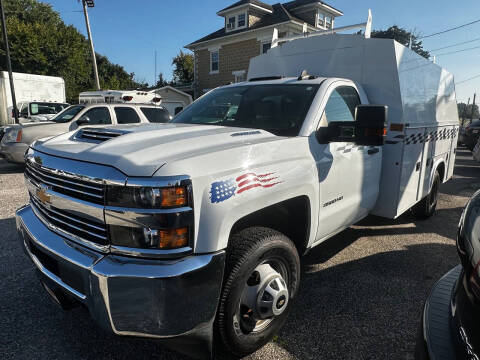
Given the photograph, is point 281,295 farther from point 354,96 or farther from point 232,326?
point 354,96

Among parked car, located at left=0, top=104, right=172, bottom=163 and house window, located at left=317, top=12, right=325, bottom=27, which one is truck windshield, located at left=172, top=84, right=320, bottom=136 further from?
house window, located at left=317, top=12, right=325, bottom=27

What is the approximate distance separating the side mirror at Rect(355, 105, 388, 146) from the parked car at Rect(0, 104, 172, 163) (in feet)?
22.2

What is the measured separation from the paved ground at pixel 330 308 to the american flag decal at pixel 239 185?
118cm

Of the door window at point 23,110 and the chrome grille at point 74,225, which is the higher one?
the door window at point 23,110

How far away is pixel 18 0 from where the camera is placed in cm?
3606

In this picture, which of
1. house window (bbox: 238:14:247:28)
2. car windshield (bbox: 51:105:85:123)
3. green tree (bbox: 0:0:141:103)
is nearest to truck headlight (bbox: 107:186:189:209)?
car windshield (bbox: 51:105:85:123)

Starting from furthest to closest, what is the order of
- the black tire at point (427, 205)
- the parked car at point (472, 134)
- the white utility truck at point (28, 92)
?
the white utility truck at point (28, 92)
the parked car at point (472, 134)
the black tire at point (427, 205)

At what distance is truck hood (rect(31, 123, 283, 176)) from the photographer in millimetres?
1748

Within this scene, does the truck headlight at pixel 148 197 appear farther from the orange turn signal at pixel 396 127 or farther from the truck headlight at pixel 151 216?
the orange turn signal at pixel 396 127

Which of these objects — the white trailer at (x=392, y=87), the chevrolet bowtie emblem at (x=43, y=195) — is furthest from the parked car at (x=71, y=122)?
the chevrolet bowtie emblem at (x=43, y=195)

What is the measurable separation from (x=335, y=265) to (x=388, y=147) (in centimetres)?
142

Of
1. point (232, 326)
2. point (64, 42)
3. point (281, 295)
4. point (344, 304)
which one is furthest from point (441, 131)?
point (64, 42)

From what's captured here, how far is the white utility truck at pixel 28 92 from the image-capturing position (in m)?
15.7

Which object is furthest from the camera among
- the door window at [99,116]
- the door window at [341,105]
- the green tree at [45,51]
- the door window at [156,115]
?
the green tree at [45,51]
